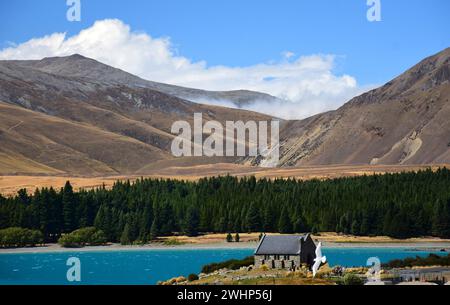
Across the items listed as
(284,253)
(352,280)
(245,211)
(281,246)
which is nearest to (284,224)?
(245,211)

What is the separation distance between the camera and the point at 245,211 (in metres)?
138

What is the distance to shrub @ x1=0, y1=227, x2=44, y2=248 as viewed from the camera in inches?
5005

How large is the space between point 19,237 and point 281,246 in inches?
2406

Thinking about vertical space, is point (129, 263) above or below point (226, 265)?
below

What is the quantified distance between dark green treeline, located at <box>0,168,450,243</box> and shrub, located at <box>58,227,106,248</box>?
2.94 m

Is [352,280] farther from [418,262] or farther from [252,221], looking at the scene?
[252,221]

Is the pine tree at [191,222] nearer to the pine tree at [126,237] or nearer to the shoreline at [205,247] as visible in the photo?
the shoreline at [205,247]

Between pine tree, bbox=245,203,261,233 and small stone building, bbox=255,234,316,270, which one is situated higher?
pine tree, bbox=245,203,261,233

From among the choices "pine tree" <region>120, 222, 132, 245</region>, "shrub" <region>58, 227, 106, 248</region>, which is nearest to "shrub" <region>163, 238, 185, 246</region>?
"pine tree" <region>120, 222, 132, 245</region>

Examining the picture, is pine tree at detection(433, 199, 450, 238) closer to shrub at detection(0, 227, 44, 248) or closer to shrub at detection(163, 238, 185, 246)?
shrub at detection(163, 238, 185, 246)

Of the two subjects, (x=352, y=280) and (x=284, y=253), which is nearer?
(x=352, y=280)

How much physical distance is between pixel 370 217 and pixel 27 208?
57374mm
